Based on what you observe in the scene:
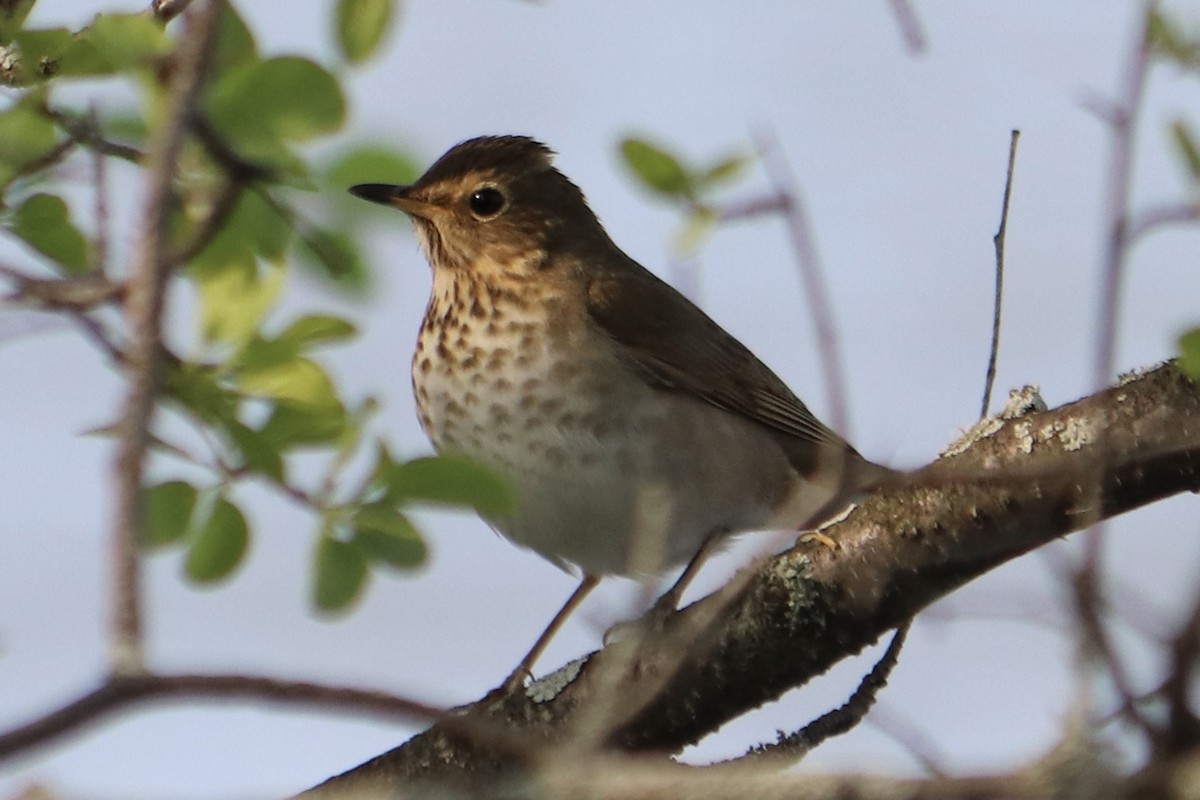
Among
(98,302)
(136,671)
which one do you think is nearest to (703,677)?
(98,302)

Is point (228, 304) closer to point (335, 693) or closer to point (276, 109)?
point (276, 109)

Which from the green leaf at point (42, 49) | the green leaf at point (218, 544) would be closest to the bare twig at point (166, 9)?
the green leaf at point (42, 49)

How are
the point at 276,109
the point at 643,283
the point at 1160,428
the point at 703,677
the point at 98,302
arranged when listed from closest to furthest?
1. the point at 98,302
2. the point at 276,109
3. the point at 1160,428
4. the point at 703,677
5. the point at 643,283

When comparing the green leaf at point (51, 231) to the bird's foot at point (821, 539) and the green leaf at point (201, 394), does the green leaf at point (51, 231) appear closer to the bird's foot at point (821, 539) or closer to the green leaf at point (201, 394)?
the green leaf at point (201, 394)

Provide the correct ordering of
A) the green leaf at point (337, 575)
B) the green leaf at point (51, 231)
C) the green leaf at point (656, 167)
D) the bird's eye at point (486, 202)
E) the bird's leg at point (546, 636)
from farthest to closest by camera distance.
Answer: the bird's eye at point (486, 202), the bird's leg at point (546, 636), the green leaf at point (656, 167), the green leaf at point (337, 575), the green leaf at point (51, 231)

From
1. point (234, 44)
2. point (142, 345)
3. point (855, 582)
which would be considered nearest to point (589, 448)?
point (855, 582)

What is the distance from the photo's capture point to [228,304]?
2605mm

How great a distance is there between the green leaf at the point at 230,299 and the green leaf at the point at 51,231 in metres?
0.19

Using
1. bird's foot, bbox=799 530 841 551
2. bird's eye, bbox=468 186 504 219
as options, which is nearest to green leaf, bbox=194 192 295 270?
bird's foot, bbox=799 530 841 551

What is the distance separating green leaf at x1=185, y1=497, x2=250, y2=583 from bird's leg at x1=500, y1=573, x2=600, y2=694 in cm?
209

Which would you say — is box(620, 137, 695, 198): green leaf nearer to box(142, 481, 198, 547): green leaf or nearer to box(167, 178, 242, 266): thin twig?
box(142, 481, 198, 547): green leaf

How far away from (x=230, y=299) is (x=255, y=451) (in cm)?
32

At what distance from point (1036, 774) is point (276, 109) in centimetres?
130

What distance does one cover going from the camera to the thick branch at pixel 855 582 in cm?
333
